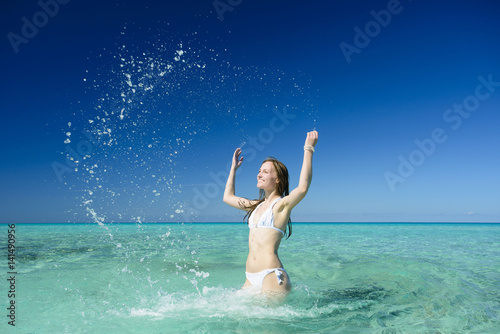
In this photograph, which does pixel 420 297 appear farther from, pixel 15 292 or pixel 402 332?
pixel 15 292

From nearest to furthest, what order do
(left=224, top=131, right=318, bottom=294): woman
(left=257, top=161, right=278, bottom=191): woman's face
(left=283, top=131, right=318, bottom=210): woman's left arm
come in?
(left=283, top=131, right=318, bottom=210): woman's left arm, (left=224, top=131, right=318, bottom=294): woman, (left=257, top=161, right=278, bottom=191): woman's face

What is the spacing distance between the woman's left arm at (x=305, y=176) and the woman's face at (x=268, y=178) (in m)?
0.43

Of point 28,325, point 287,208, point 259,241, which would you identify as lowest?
point 28,325

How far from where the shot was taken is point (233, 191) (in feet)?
17.7

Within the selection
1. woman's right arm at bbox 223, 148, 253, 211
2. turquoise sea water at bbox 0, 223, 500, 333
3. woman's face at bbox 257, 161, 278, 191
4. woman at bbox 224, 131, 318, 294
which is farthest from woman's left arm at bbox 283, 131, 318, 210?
turquoise sea water at bbox 0, 223, 500, 333

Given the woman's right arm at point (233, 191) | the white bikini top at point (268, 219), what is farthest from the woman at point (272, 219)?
the woman's right arm at point (233, 191)

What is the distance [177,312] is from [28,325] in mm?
1822

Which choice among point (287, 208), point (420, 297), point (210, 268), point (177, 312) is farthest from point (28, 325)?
point (420, 297)

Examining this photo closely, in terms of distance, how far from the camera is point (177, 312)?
14.8 ft

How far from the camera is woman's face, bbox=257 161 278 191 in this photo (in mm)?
4684

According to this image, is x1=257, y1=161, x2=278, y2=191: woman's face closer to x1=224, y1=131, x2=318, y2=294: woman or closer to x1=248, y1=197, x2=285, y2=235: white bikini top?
x1=224, y1=131, x2=318, y2=294: woman

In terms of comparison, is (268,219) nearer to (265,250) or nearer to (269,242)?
(269,242)

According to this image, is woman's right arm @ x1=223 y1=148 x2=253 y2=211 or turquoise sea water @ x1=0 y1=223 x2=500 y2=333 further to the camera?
woman's right arm @ x1=223 y1=148 x2=253 y2=211

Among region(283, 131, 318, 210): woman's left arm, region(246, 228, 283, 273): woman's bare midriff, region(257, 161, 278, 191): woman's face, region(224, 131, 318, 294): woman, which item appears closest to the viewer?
region(283, 131, 318, 210): woman's left arm
